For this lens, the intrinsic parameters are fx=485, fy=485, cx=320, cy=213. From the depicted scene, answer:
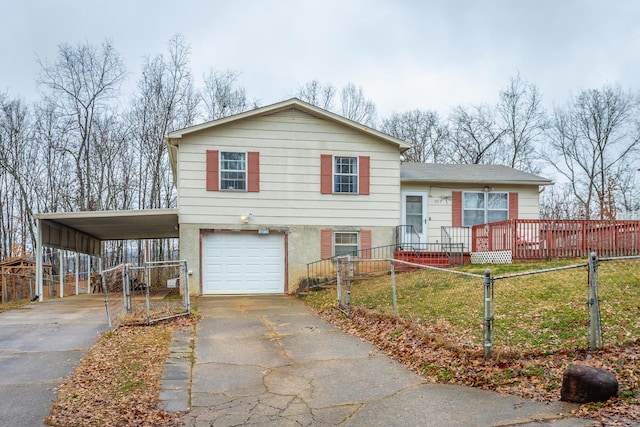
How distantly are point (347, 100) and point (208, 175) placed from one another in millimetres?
20894

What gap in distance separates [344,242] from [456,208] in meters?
4.28

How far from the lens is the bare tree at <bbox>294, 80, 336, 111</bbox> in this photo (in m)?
33.3

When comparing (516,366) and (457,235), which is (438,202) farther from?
(516,366)

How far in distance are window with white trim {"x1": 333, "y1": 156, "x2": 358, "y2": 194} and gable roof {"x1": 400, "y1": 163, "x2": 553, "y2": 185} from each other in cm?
169

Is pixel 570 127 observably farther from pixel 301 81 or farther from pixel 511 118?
pixel 301 81

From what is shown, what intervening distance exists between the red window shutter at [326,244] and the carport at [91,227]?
184 inches

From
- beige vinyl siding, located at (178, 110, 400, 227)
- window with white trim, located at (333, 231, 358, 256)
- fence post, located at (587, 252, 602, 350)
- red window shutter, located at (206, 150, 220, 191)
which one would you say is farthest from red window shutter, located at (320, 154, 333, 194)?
fence post, located at (587, 252, 602, 350)

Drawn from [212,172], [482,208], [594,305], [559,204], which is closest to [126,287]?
[212,172]

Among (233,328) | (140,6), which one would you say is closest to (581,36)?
(140,6)

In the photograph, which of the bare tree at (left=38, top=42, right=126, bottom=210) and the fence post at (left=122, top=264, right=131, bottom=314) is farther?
the bare tree at (left=38, top=42, right=126, bottom=210)

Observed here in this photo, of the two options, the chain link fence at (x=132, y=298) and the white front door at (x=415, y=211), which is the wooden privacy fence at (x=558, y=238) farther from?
the chain link fence at (x=132, y=298)

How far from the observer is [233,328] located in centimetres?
925

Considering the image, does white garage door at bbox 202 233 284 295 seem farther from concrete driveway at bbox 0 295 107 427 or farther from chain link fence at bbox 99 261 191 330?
chain link fence at bbox 99 261 191 330

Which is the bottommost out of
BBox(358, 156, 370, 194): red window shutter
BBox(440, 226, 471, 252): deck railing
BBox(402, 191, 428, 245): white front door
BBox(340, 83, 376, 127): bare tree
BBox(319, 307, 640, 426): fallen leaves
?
BBox(319, 307, 640, 426): fallen leaves
